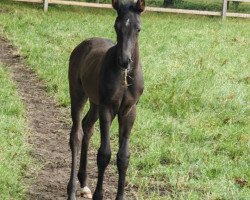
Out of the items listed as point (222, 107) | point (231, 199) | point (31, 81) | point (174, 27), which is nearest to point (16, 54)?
point (31, 81)

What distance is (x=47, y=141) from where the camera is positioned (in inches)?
326

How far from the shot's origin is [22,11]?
21.2 meters

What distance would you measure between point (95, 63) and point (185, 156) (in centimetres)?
195

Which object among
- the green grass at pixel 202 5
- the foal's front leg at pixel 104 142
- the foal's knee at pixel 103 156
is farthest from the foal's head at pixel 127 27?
the green grass at pixel 202 5

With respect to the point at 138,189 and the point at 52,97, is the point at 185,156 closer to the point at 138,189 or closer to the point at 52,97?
the point at 138,189

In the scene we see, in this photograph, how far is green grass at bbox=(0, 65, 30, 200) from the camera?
632 centimetres

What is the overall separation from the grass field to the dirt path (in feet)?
0.81


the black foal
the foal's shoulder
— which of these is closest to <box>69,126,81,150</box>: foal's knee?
the black foal

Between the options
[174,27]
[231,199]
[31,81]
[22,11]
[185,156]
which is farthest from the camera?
[22,11]

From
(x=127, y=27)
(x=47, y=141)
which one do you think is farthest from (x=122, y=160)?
(x=47, y=141)

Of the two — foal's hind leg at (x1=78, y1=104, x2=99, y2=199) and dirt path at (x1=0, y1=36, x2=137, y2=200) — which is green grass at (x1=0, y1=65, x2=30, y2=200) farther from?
foal's hind leg at (x1=78, y1=104, x2=99, y2=199)

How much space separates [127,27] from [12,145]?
9.51 feet

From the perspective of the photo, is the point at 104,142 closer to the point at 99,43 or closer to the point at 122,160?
the point at 122,160

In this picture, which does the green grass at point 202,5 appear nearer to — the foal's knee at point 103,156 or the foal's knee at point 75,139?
the foal's knee at point 75,139
